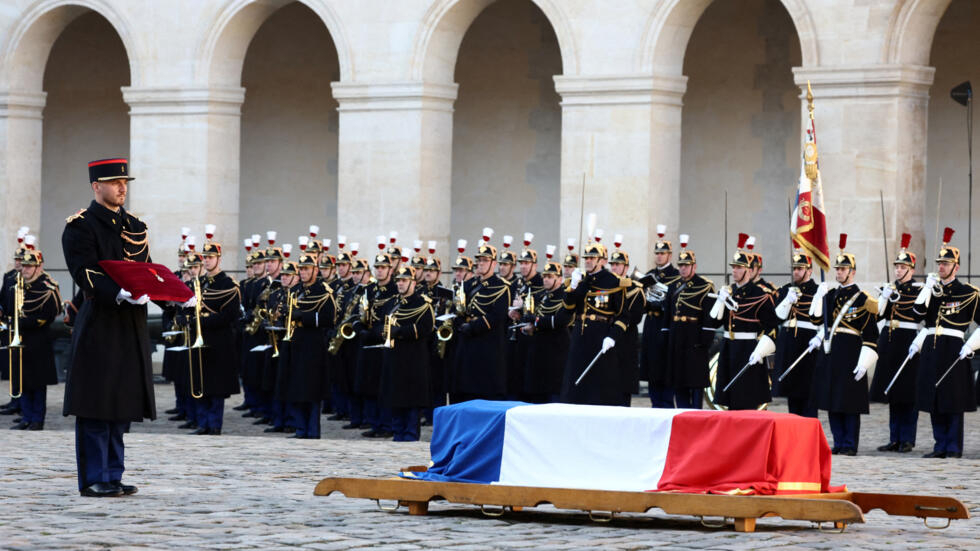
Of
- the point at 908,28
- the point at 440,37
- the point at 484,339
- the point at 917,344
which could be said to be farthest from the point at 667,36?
the point at 917,344

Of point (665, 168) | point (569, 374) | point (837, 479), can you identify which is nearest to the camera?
point (837, 479)

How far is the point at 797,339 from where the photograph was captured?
45.9ft

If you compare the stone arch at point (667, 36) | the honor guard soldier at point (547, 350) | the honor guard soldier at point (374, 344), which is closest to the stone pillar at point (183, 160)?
the stone arch at point (667, 36)

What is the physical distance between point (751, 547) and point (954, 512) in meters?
1.03

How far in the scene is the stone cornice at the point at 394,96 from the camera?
20.5m

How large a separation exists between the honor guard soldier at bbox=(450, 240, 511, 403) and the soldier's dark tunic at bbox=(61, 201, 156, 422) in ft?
19.8

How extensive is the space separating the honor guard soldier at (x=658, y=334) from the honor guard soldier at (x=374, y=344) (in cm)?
231

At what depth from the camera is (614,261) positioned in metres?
13.7

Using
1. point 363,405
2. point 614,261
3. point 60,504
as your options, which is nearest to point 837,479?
point 614,261

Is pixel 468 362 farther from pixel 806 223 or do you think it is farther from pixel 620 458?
pixel 620 458

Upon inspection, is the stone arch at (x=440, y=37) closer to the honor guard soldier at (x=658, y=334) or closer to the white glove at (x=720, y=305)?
the honor guard soldier at (x=658, y=334)

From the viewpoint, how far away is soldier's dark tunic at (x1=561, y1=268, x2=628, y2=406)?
13.2 metres

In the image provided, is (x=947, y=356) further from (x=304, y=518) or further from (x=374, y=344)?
(x=304, y=518)

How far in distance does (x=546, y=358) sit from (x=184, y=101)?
8.80 m
